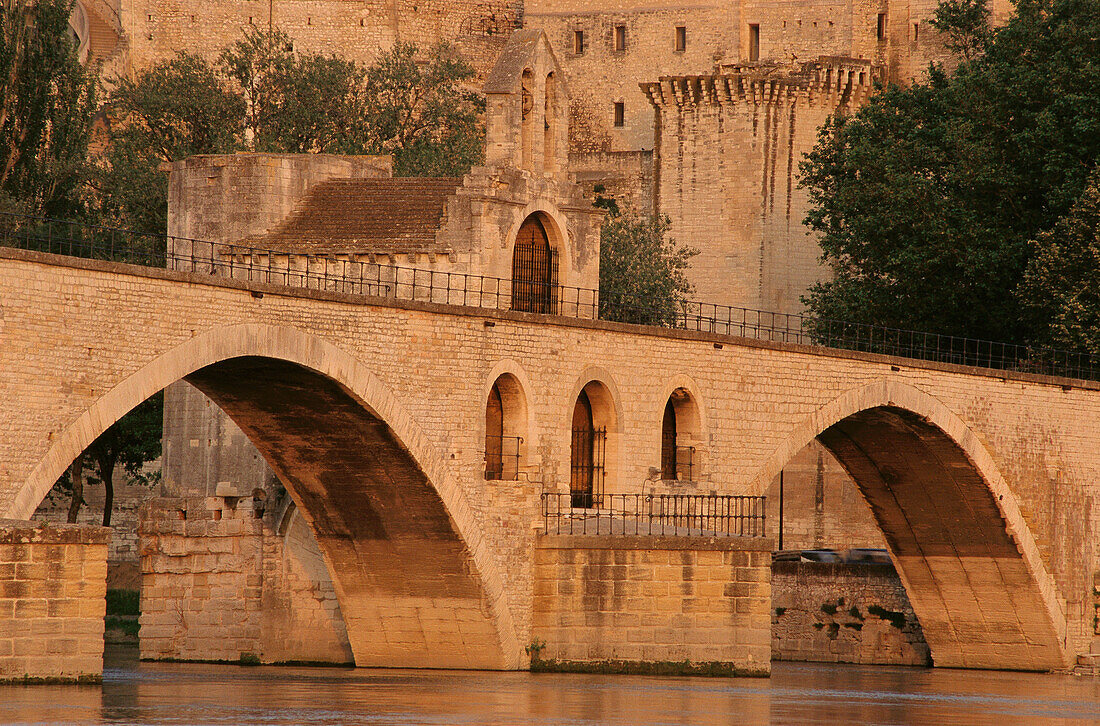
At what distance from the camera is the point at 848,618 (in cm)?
4047

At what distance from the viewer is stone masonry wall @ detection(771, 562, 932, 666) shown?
40.4m

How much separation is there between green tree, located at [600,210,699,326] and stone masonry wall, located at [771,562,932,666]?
8.98m

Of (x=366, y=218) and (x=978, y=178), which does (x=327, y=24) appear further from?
(x=366, y=218)

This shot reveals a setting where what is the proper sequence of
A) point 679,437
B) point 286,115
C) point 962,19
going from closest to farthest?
1. point 679,437
2. point 962,19
3. point 286,115

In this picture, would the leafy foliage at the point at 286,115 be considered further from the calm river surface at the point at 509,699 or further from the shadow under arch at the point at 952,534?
the calm river surface at the point at 509,699

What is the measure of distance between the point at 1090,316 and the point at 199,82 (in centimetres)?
2442

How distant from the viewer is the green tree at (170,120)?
1945 inches

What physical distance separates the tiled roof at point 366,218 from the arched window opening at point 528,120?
130 centimetres

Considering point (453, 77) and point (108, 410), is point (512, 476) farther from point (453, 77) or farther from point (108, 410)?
point (453, 77)

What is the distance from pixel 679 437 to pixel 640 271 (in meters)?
18.7

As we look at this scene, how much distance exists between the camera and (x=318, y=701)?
2311cm

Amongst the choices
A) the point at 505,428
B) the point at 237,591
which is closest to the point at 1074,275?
the point at 505,428

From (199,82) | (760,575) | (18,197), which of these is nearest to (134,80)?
(199,82)

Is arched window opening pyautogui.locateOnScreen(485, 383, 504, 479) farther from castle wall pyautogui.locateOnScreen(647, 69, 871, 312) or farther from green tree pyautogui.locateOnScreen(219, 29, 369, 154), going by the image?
castle wall pyautogui.locateOnScreen(647, 69, 871, 312)
